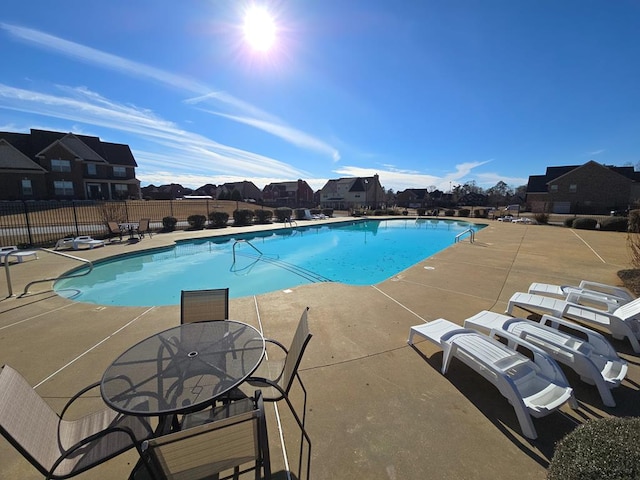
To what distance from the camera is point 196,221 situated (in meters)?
17.0

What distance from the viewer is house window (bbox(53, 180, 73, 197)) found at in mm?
27586

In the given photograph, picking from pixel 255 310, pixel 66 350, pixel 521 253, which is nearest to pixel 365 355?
pixel 255 310

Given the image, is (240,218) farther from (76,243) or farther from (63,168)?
(63,168)

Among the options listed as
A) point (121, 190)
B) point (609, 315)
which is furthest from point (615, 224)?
point (121, 190)

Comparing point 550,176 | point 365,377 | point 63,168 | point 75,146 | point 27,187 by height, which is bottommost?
point 365,377

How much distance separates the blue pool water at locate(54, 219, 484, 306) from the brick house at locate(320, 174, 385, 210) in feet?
126

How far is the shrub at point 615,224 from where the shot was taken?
16.3 m

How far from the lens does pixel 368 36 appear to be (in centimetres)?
852

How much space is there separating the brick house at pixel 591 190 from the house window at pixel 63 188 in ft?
178

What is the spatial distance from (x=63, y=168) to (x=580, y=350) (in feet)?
130

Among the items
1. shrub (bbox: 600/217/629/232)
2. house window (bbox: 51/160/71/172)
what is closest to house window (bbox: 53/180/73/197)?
house window (bbox: 51/160/71/172)

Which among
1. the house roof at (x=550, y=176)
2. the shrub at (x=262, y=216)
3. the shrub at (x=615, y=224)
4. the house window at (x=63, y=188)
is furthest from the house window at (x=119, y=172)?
the house roof at (x=550, y=176)

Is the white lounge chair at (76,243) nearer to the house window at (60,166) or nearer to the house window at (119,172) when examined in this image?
the house window at (60,166)

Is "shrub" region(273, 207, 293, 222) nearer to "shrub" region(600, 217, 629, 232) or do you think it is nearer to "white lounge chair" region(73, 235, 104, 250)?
"white lounge chair" region(73, 235, 104, 250)
